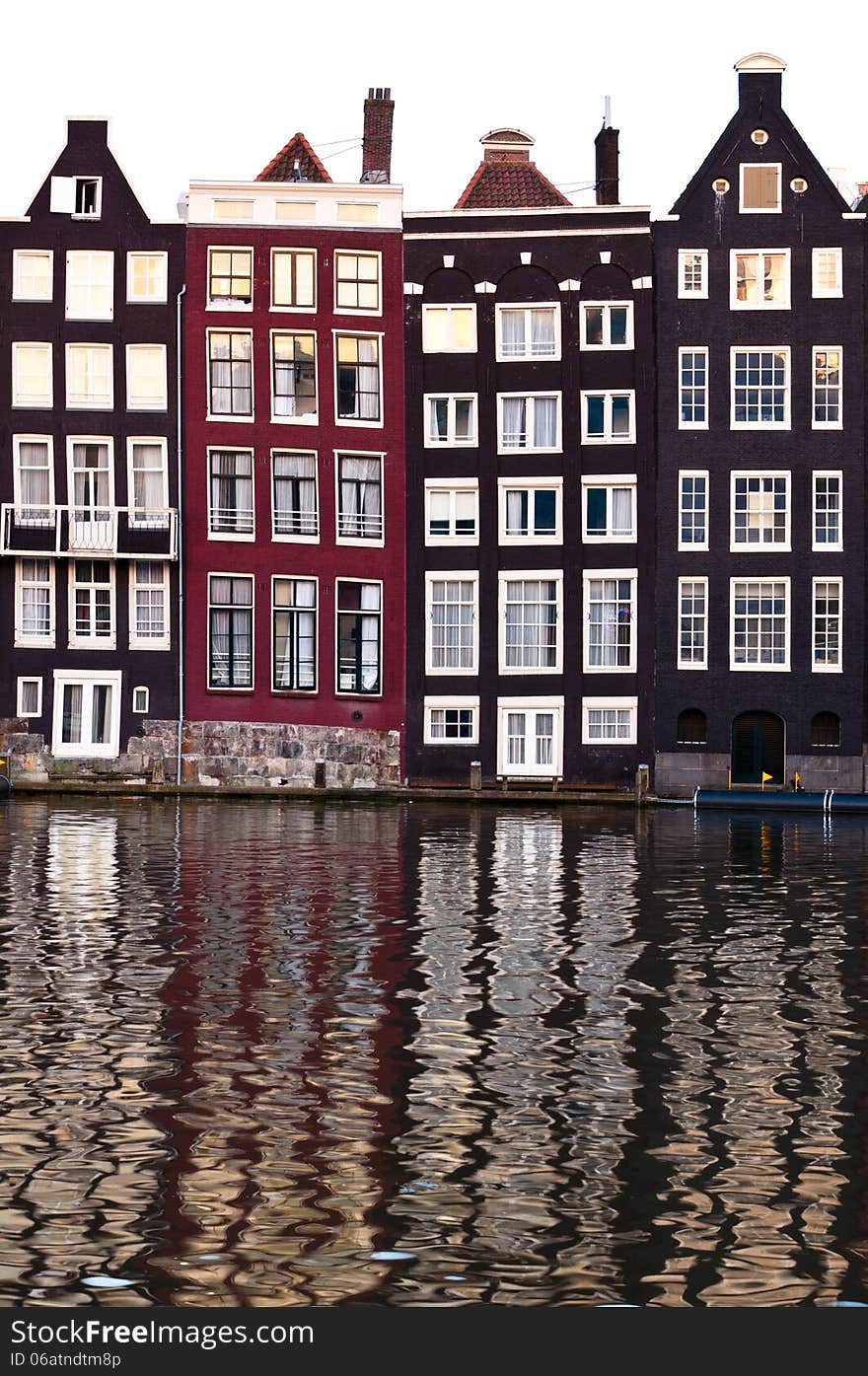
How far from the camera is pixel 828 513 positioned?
63.5 metres

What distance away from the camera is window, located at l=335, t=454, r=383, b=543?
64.5 meters

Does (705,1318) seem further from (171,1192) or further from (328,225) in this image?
(328,225)

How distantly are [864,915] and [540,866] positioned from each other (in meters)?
9.29

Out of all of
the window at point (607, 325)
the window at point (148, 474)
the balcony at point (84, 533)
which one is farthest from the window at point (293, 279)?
the window at point (607, 325)

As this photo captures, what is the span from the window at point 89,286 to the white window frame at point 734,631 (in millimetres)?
24055

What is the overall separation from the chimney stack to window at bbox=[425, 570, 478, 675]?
15.5m

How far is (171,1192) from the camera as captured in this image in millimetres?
11289

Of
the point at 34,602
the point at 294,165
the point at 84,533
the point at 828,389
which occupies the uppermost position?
the point at 294,165

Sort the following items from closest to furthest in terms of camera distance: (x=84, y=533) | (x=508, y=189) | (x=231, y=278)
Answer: (x=84, y=533), (x=231, y=278), (x=508, y=189)

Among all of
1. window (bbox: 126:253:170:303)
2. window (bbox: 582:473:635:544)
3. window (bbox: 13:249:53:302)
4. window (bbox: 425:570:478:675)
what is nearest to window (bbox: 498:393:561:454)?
window (bbox: 582:473:635:544)

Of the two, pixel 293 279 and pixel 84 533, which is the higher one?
pixel 293 279

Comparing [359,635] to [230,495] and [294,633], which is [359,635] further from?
[230,495]

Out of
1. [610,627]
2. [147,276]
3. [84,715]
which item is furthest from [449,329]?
[84,715]

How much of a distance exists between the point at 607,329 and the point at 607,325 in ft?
0.57
